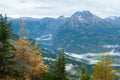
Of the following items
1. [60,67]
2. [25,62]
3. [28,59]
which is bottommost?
[60,67]

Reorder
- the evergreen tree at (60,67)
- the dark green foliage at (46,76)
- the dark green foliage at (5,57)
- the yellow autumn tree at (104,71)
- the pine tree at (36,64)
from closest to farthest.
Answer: the dark green foliage at (5,57) < the pine tree at (36,64) < the dark green foliage at (46,76) < the yellow autumn tree at (104,71) < the evergreen tree at (60,67)

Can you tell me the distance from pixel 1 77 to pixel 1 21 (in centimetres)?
479

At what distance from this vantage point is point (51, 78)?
44.5 meters

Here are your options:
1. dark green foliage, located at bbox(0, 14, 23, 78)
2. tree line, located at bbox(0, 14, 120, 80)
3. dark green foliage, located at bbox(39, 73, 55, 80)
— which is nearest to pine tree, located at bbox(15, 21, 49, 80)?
tree line, located at bbox(0, 14, 120, 80)

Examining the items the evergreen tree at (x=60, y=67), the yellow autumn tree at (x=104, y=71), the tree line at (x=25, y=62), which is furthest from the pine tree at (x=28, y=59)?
the yellow autumn tree at (x=104, y=71)

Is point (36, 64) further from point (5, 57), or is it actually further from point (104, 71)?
point (5, 57)

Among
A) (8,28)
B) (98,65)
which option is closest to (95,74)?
(98,65)

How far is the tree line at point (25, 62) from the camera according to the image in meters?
26.1

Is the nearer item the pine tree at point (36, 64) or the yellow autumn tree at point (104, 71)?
the pine tree at point (36, 64)

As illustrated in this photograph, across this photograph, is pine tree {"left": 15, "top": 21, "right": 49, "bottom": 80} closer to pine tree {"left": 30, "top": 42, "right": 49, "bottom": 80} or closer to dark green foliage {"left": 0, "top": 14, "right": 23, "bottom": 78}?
pine tree {"left": 30, "top": 42, "right": 49, "bottom": 80}

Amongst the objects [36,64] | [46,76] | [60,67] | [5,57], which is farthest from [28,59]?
[5,57]

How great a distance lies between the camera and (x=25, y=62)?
35.9 meters

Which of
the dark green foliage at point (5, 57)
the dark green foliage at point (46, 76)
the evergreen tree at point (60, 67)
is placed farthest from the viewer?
the evergreen tree at point (60, 67)

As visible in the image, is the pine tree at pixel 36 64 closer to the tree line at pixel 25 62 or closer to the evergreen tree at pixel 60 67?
the tree line at pixel 25 62
